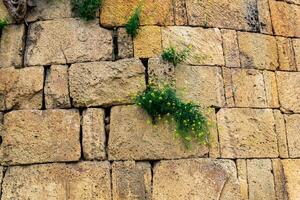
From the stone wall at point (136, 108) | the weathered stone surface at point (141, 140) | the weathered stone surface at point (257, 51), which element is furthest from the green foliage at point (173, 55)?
the weathered stone surface at point (257, 51)

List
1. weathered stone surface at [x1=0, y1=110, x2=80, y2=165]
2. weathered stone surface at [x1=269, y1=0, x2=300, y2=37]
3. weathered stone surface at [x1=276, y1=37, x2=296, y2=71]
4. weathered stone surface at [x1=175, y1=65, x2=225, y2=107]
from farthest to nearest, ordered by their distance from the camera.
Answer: weathered stone surface at [x1=269, y1=0, x2=300, y2=37]
weathered stone surface at [x1=276, y1=37, x2=296, y2=71]
weathered stone surface at [x1=175, y1=65, x2=225, y2=107]
weathered stone surface at [x1=0, y1=110, x2=80, y2=165]

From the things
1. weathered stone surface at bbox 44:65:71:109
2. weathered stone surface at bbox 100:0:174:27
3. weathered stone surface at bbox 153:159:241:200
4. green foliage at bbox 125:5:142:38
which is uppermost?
weathered stone surface at bbox 100:0:174:27

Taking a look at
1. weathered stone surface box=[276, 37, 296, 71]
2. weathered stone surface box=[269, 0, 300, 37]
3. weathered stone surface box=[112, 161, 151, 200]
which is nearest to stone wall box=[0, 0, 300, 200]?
weathered stone surface box=[112, 161, 151, 200]

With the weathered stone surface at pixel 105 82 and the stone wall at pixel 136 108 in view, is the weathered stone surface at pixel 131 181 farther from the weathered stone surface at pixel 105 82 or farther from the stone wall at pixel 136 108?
the weathered stone surface at pixel 105 82

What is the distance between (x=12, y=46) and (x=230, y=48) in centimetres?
278

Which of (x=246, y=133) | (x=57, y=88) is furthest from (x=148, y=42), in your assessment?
(x=246, y=133)

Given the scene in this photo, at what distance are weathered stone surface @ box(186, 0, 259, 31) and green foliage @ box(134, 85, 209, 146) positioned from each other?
116 cm

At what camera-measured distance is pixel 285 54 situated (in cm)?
666

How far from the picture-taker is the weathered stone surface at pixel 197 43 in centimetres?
600

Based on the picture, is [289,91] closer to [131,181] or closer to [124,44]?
[124,44]

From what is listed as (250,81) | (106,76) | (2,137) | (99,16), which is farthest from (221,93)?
(2,137)

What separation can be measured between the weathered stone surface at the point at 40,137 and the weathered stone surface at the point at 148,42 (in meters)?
1.09

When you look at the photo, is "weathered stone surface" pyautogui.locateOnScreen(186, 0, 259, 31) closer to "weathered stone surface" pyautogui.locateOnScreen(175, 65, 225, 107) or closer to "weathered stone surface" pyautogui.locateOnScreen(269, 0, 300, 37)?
"weathered stone surface" pyautogui.locateOnScreen(269, 0, 300, 37)

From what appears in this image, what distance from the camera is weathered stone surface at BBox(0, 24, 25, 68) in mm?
6035
